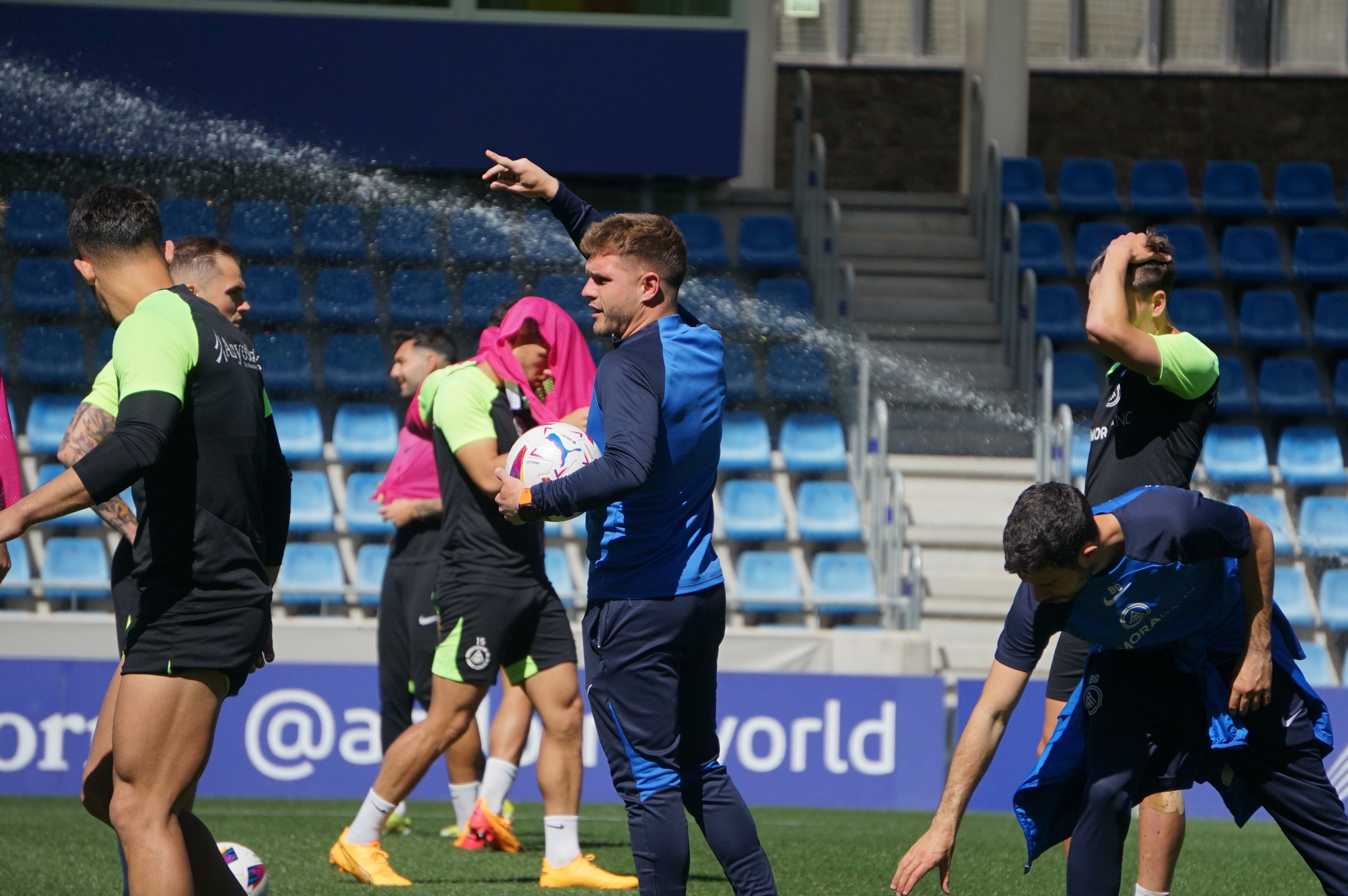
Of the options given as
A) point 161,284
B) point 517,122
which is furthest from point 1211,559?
point 517,122

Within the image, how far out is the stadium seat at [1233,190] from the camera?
1495 centimetres

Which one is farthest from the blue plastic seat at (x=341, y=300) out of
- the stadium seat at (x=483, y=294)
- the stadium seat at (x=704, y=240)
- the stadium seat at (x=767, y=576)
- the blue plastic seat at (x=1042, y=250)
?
the blue plastic seat at (x=1042, y=250)

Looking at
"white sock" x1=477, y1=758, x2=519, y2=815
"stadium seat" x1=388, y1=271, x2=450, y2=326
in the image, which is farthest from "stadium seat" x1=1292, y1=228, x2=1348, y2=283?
"white sock" x1=477, y1=758, x2=519, y2=815

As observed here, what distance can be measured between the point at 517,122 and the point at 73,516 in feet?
15.9

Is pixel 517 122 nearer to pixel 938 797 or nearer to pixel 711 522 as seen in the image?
pixel 938 797

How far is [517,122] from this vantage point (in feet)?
43.7

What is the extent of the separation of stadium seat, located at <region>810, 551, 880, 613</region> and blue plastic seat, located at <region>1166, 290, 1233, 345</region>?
408 cm

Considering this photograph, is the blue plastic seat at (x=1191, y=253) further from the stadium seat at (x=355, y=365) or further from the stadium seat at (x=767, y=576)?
the stadium seat at (x=355, y=365)

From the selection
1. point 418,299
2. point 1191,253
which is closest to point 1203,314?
point 1191,253

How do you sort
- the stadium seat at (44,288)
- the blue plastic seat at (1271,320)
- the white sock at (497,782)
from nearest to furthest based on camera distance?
the white sock at (497,782) → the stadium seat at (44,288) → the blue plastic seat at (1271,320)

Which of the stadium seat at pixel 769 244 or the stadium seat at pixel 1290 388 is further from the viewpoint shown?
the stadium seat at pixel 769 244

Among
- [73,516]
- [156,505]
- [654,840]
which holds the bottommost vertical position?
[73,516]

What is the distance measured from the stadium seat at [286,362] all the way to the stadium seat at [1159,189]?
7.85 meters

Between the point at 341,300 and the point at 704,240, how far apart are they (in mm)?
3184
